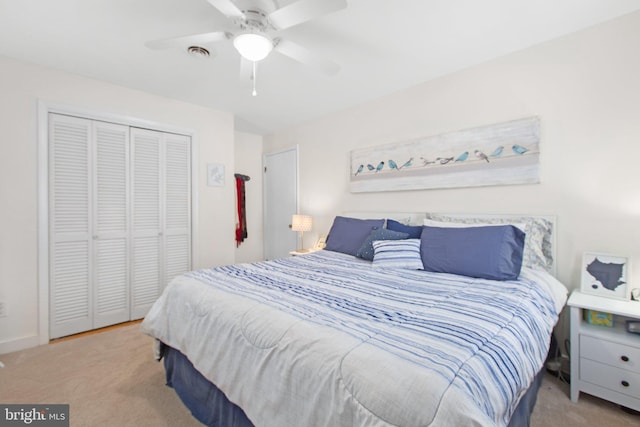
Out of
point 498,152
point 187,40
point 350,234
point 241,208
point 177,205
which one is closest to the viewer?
point 187,40

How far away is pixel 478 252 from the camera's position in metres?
1.88

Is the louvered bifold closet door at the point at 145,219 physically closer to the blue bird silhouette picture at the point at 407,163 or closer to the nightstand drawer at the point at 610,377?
the blue bird silhouette picture at the point at 407,163

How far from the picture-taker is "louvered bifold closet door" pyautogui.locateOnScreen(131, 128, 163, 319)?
3.00m

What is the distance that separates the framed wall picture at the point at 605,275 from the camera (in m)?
1.75

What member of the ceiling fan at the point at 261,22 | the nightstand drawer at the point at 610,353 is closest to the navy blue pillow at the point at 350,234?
the ceiling fan at the point at 261,22

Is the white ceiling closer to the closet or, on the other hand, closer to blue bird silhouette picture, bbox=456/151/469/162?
the closet

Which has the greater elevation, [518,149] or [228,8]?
[228,8]

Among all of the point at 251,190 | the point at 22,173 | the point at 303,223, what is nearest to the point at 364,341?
the point at 303,223


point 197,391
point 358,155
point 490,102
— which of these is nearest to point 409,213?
point 358,155

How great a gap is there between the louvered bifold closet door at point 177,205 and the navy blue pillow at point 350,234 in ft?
5.64

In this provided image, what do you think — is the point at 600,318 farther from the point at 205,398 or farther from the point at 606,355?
the point at 205,398

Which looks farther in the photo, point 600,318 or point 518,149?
point 518,149

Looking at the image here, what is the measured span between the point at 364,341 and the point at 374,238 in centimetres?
157

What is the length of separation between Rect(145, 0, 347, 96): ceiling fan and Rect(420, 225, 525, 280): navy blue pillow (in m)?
1.41
